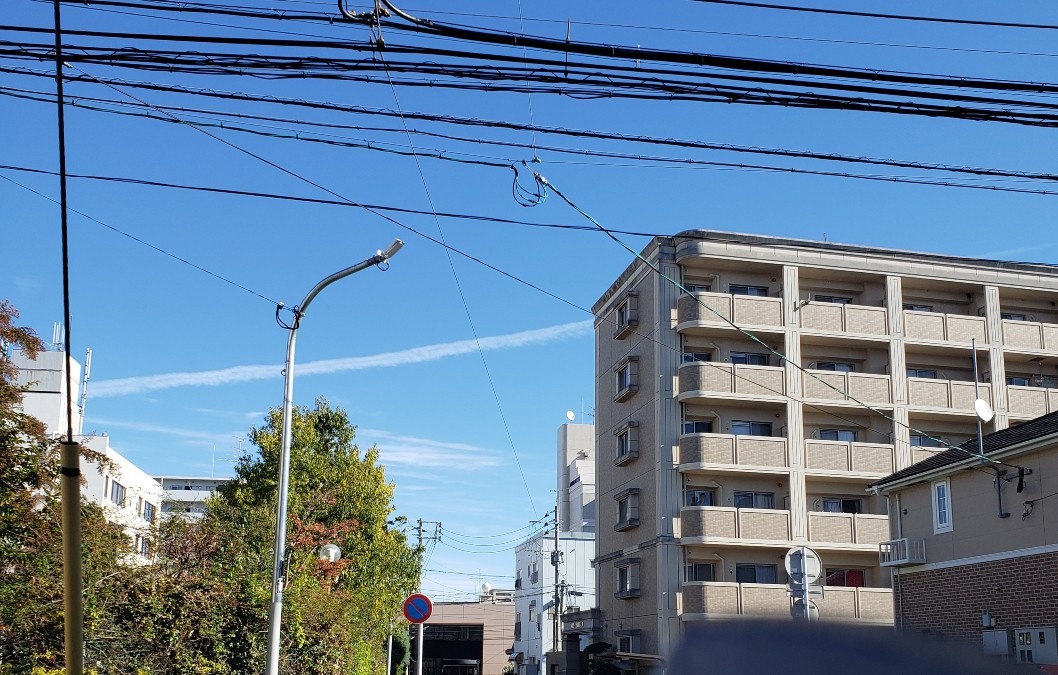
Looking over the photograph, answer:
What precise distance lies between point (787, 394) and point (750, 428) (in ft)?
6.18

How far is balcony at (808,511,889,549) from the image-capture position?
119 ft

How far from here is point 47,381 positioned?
181 feet

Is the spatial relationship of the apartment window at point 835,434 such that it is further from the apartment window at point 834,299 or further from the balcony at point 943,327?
the apartment window at point 834,299

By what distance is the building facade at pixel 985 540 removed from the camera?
2092 cm

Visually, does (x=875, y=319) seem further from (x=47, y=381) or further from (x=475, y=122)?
(x=47, y=381)

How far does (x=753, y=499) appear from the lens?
122 feet

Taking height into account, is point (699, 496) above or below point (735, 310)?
below

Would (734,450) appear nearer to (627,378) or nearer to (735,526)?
(735,526)

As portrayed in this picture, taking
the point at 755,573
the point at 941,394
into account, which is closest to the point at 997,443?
the point at 755,573

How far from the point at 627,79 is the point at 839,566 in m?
31.1

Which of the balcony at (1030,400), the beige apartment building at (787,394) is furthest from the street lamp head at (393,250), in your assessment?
the balcony at (1030,400)

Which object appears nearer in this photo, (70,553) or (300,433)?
(70,553)

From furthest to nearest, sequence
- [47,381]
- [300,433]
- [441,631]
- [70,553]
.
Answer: [441,631], [47,381], [300,433], [70,553]

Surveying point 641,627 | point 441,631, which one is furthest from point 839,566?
point 441,631
